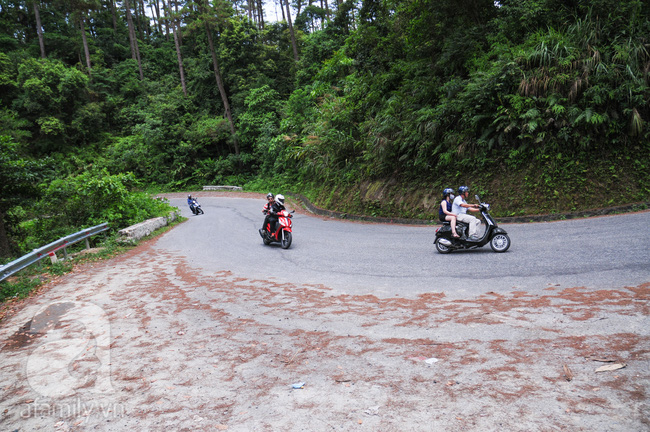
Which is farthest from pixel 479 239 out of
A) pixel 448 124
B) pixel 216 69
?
pixel 216 69

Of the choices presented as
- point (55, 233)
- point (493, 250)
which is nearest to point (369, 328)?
point (493, 250)

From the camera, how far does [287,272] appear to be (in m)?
8.58

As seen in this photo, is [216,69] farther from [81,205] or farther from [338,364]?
[338,364]

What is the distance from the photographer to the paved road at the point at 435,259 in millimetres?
6234

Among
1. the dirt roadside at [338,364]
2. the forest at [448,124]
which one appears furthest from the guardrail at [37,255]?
the forest at [448,124]

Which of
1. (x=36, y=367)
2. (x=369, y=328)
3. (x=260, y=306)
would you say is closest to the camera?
(x=36, y=367)

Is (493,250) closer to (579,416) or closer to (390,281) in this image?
(390,281)

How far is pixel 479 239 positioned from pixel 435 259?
3.84ft

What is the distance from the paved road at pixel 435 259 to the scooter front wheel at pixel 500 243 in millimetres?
185

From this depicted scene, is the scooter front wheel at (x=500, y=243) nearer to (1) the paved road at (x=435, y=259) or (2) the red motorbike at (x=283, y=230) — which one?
(1) the paved road at (x=435, y=259)

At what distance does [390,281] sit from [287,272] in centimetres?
255

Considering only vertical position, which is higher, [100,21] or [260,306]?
[100,21]

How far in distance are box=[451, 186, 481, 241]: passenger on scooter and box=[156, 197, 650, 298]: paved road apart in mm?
519

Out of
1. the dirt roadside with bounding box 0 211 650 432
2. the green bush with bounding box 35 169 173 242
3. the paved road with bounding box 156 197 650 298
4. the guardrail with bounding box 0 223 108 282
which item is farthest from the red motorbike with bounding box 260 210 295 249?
the green bush with bounding box 35 169 173 242
